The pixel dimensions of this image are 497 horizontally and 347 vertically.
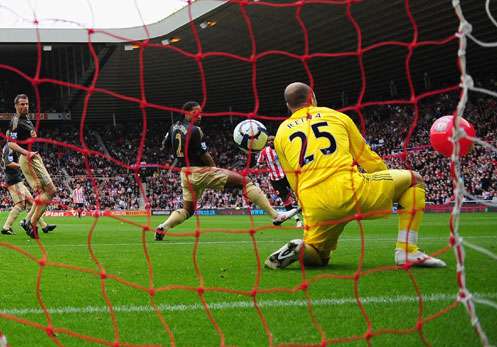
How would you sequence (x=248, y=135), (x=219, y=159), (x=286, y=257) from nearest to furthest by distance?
(x=286, y=257), (x=248, y=135), (x=219, y=159)

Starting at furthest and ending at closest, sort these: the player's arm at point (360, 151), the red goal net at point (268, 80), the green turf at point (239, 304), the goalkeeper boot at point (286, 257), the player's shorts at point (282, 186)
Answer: the red goal net at point (268, 80)
the player's shorts at point (282, 186)
the goalkeeper boot at point (286, 257)
the player's arm at point (360, 151)
the green turf at point (239, 304)

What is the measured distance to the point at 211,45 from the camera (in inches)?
1177

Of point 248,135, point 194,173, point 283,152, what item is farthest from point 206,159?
point 283,152

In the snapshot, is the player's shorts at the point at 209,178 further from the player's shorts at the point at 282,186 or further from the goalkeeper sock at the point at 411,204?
the player's shorts at the point at 282,186

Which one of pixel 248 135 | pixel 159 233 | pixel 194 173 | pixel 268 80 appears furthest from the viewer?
pixel 268 80

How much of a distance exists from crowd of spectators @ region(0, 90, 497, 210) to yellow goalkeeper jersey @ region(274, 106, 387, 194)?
16079 millimetres

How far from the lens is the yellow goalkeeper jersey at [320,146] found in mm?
4832

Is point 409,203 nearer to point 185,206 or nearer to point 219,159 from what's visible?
point 185,206

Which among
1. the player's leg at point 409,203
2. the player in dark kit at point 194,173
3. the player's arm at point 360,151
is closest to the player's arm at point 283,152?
the player's arm at point 360,151

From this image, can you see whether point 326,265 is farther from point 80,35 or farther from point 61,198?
point 61,198

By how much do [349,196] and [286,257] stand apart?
38.8 inches

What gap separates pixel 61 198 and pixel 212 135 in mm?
10471

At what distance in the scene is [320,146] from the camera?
4.85 m

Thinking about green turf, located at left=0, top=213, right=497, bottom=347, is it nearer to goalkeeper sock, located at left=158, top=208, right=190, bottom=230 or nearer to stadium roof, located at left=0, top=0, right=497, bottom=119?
goalkeeper sock, located at left=158, top=208, right=190, bottom=230
